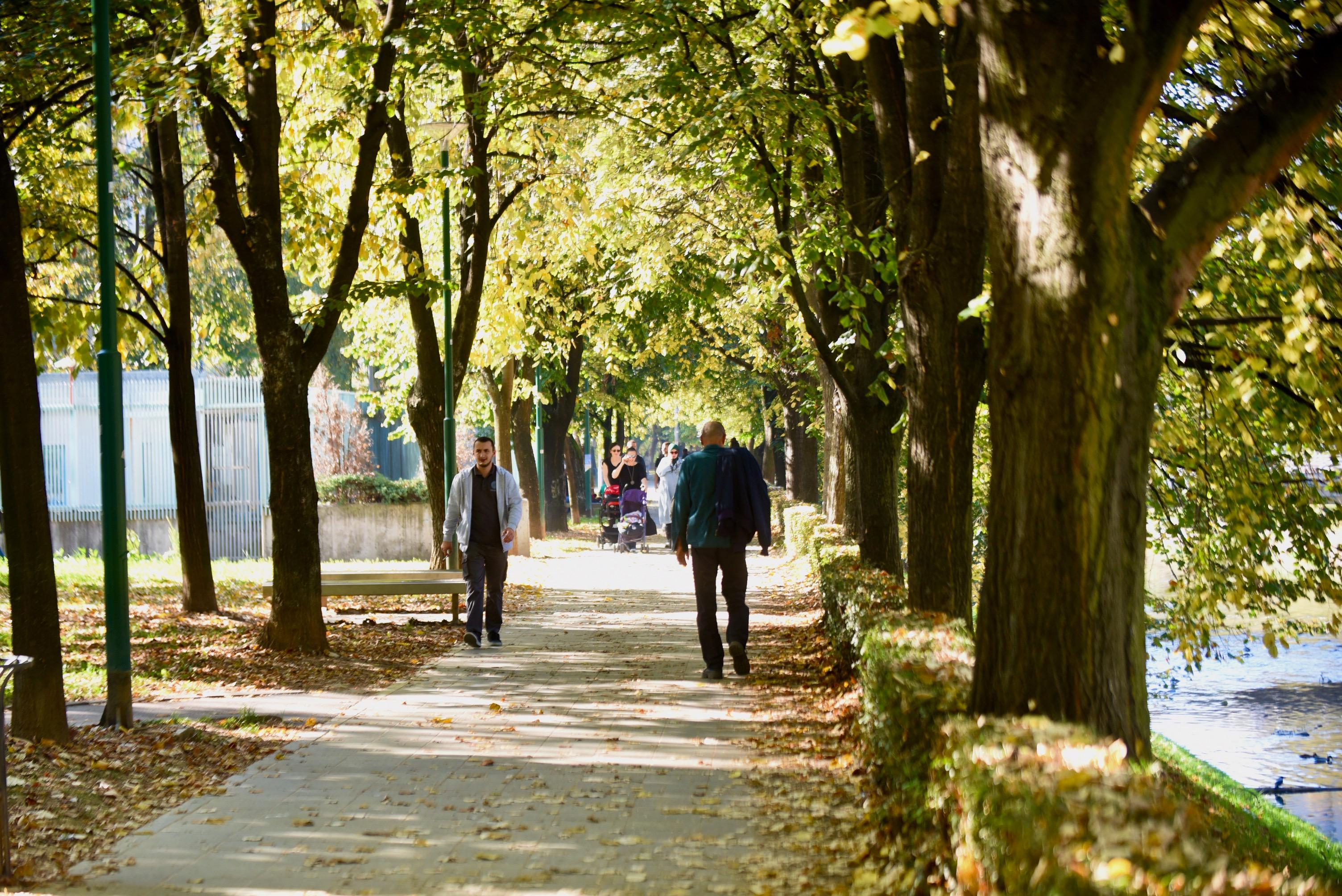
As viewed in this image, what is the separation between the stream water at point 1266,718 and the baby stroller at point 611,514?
36.1 ft

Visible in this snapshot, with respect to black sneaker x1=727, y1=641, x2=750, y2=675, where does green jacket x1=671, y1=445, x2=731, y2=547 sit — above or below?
above

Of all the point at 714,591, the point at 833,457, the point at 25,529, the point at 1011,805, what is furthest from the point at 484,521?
the point at 833,457

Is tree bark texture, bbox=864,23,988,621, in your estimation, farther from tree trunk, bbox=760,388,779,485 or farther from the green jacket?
tree trunk, bbox=760,388,779,485

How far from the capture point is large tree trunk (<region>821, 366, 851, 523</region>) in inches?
813

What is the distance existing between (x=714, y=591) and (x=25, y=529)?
5067 millimetres

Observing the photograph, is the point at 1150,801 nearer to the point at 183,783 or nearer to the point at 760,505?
the point at 183,783

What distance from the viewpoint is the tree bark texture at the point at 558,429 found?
32188mm

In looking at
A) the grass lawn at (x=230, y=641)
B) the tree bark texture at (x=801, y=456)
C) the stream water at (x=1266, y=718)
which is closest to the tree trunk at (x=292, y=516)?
the grass lawn at (x=230, y=641)

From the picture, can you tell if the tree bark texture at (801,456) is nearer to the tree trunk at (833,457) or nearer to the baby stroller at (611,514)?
the baby stroller at (611,514)

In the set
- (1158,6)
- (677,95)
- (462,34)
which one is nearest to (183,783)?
(1158,6)

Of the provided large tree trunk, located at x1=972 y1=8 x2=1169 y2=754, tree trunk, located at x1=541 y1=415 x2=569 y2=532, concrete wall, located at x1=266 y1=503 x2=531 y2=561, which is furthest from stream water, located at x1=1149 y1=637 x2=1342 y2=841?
tree trunk, located at x1=541 y1=415 x2=569 y2=532

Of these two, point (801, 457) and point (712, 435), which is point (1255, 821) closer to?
point (712, 435)

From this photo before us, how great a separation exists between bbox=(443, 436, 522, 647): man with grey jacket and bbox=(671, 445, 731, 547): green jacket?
2.09m

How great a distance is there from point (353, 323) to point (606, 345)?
6.64m
